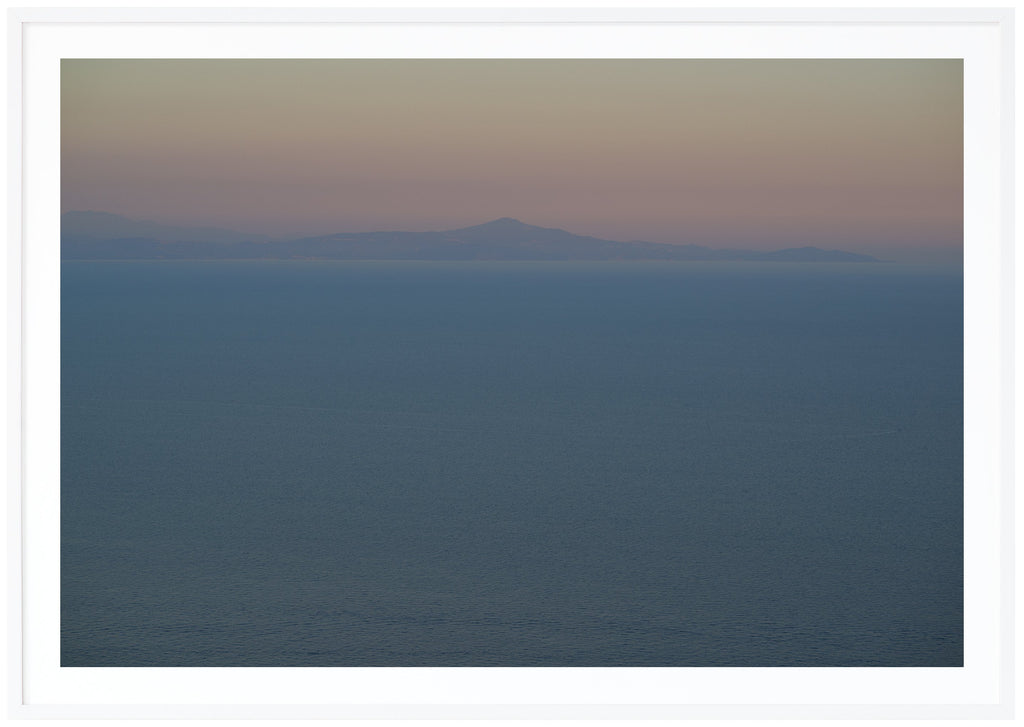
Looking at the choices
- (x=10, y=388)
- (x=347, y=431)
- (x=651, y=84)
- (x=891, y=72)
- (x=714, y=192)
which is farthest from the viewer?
(x=891, y=72)

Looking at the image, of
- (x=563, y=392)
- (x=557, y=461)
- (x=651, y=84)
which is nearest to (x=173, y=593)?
(x=557, y=461)

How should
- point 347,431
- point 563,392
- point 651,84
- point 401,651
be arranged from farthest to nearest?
point 651,84, point 563,392, point 347,431, point 401,651

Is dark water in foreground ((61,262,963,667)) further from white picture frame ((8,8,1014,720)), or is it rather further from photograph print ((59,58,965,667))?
white picture frame ((8,8,1014,720))
